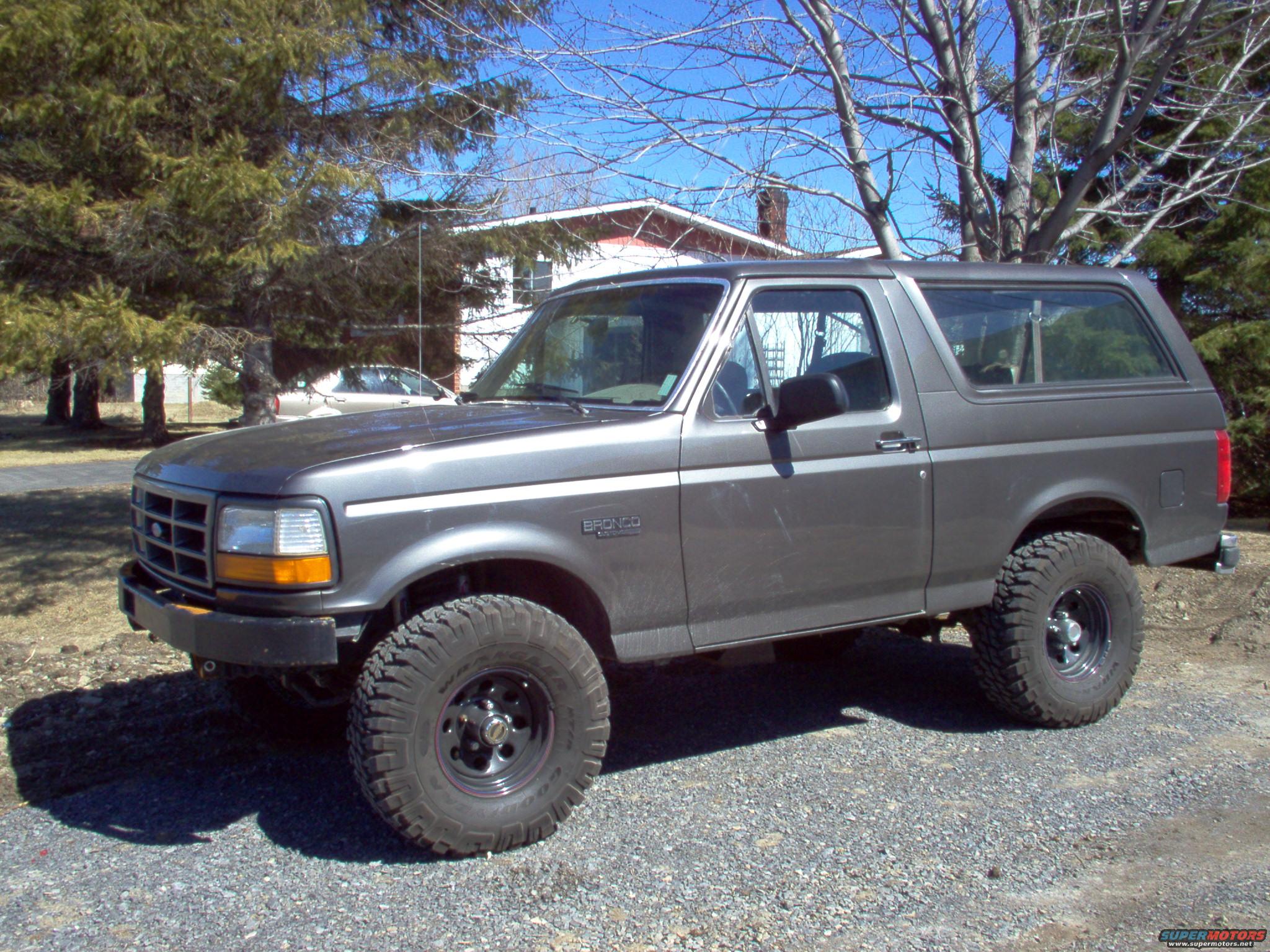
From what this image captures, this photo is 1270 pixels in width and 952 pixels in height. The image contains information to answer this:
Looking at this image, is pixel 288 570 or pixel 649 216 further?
pixel 649 216

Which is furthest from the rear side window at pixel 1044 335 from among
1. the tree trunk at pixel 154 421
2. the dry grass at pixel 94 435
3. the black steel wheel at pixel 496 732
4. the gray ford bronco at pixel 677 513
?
the tree trunk at pixel 154 421

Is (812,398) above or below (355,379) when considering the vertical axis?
below

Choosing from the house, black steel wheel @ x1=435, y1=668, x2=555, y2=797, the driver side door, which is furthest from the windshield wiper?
the house

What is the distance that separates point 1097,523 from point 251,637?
4.02 meters

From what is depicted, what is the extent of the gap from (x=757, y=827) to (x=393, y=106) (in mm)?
7254

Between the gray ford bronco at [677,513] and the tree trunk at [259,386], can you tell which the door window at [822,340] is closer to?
the gray ford bronco at [677,513]

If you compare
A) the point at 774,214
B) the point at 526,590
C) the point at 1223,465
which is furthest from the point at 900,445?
the point at 774,214

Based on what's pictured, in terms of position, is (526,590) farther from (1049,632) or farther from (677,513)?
(1049,632)

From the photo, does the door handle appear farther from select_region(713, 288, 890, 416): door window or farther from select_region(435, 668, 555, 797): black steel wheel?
select_region(435, 668, 555, 797): black steel wheel

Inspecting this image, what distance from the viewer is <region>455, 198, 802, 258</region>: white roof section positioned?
26.3 feet

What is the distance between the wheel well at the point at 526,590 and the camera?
409cm

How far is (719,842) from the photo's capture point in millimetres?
4035

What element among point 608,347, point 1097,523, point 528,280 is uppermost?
point 528,280

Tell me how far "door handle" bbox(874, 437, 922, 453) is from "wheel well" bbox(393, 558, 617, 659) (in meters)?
1.39
